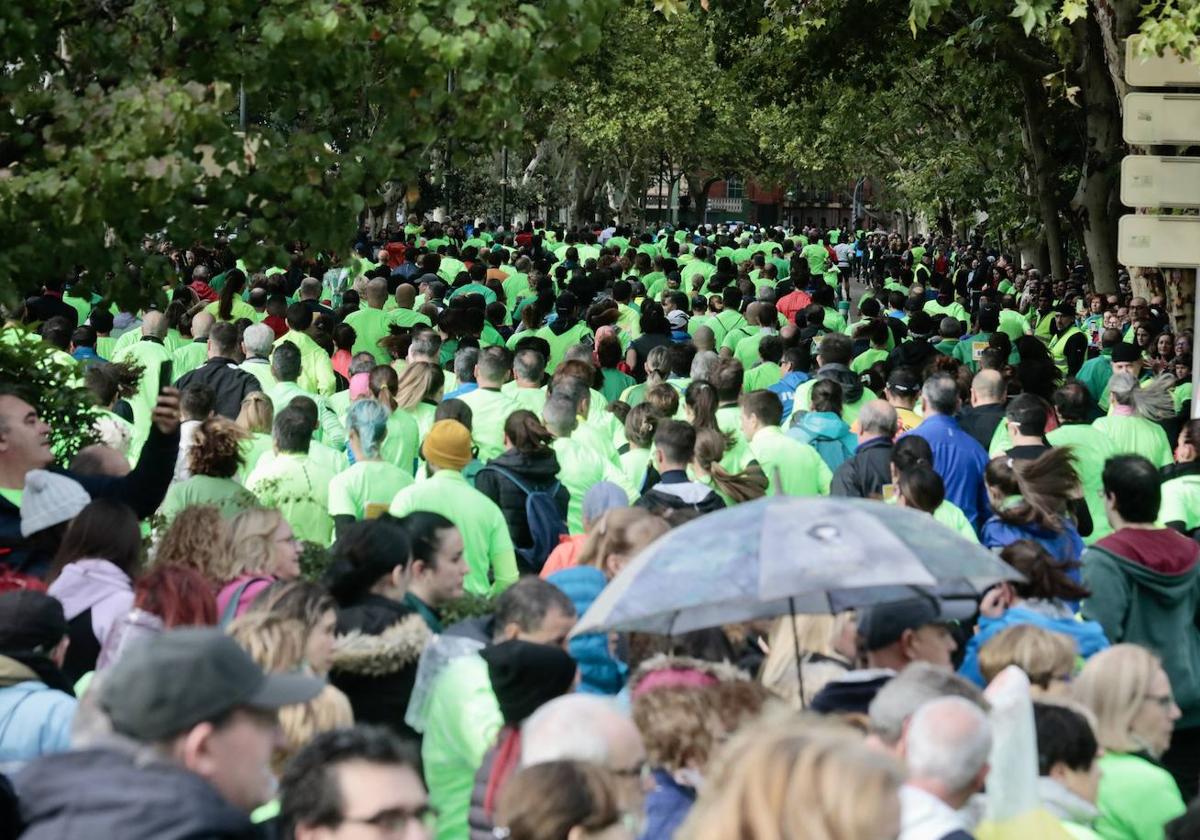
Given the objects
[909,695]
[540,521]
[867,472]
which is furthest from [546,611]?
[867,472]

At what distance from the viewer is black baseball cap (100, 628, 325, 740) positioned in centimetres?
394

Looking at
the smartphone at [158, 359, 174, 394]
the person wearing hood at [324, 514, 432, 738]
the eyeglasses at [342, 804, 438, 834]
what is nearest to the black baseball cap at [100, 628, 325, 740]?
the eyeglasses at [342, 804, 438, 834]

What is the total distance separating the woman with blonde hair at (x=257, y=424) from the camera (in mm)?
10109

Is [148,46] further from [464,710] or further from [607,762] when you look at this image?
[607,762]

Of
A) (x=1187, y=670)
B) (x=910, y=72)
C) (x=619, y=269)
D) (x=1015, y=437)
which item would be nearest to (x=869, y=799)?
(x=1187, y=670)

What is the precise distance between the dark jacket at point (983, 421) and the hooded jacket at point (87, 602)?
→ 6.07m

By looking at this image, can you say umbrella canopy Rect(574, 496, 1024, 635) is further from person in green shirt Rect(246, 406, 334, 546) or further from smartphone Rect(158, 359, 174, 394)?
smartphone Rect(158, 359, 174, 394)

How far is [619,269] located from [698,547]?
19.9 m

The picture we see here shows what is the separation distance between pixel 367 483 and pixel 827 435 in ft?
9.79

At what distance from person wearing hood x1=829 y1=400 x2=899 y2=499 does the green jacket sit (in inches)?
160

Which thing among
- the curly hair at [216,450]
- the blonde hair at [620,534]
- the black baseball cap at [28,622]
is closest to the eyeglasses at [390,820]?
the black baseball cap at [28,622]

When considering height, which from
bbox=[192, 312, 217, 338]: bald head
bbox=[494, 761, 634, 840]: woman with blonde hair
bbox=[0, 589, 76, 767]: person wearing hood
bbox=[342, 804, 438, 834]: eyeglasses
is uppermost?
bbox=[342, 804, 438, 834]: eyeglasses

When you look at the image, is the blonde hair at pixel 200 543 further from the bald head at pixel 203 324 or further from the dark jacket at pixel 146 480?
the bald head at pixel 203 324

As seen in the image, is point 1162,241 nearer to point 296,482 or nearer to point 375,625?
point 296,482
